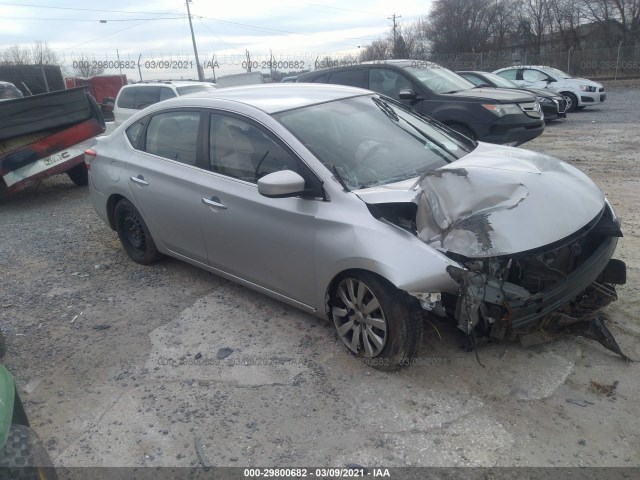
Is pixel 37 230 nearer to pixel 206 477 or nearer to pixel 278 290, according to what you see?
pixel 278 290

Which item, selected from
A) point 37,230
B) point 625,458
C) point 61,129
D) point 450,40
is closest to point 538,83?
point 61,129

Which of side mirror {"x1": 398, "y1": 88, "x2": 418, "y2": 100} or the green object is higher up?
side mirror {"x1": 398, "y1": 88, "x2": 418, "y2": 100}

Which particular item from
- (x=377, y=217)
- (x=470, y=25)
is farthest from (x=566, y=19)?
(x=377, y=217)

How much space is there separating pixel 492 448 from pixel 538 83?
16.6 metres

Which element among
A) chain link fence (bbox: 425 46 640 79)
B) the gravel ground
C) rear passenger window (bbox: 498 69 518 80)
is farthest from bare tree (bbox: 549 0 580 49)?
the gravel ground

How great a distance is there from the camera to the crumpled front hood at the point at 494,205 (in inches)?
115

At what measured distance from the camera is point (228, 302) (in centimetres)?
441

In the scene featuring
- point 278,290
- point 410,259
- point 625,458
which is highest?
point 410,259

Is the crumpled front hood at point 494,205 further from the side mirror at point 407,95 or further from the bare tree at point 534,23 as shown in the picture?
the bare tree at point 534,23

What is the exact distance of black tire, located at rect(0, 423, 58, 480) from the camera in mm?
1671

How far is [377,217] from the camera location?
3172 millimetres

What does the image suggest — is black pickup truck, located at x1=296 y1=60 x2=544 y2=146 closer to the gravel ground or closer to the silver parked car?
the gravel ground

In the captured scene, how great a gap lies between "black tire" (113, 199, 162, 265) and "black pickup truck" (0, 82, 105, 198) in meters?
3.58

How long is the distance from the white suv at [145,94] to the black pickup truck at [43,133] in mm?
2412
